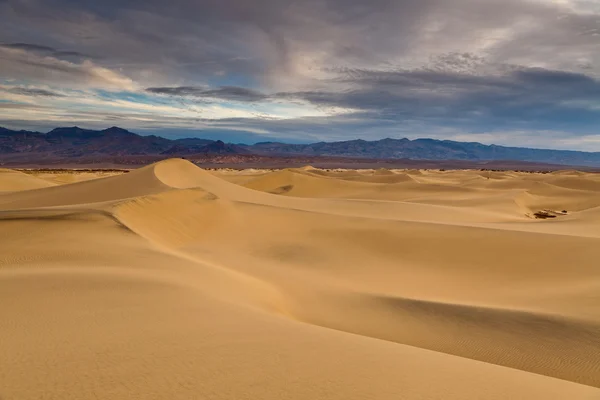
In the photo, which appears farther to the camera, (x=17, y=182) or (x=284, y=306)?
(x=17, y=182)

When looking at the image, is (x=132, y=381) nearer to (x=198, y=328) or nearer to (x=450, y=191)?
(x=198, y=328)

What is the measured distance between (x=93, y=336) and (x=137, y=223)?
831 cm

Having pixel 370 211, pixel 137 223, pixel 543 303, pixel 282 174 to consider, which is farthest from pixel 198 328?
pixel 282 174

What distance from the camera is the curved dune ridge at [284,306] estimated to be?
371cm

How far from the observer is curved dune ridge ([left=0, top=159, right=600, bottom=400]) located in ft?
12.2

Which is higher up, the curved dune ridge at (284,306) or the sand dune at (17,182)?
the curved dune ridge at (284,306)

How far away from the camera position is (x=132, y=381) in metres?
3.44

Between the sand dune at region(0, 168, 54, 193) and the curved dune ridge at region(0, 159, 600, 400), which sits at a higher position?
the curved dune ridge at region(0, 159, 600, 400)

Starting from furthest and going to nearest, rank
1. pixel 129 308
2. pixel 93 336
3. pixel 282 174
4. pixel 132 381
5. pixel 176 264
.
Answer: pixel 282 174
pixel 176 264
pixel 129 308
pixel 93 336
pixel 132 381

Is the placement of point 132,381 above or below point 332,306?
above

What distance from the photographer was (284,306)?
7340 mm

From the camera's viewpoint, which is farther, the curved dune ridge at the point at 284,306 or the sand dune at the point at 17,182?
the sand dune at the point at 17,182

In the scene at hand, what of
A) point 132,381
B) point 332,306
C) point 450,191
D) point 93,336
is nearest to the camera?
point 132,381

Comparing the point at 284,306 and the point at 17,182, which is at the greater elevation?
the point at 284,306
